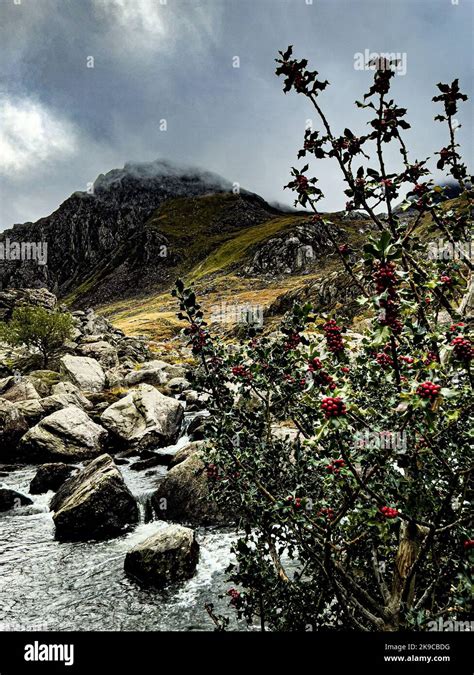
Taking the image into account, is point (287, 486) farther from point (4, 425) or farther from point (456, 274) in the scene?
point (4, 425)

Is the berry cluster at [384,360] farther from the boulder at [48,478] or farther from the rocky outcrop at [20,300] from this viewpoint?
the rocky outcrop at [20,300]

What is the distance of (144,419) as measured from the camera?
1113 inches

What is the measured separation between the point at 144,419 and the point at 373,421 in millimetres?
25017

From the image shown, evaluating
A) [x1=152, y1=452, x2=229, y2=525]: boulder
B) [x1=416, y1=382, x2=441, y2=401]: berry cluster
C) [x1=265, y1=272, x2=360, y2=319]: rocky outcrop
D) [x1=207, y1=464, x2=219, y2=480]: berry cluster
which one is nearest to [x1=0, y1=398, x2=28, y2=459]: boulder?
[x1=152, y1=452, x2=229, y2=525]: boulder

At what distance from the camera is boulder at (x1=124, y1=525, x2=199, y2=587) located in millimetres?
12734

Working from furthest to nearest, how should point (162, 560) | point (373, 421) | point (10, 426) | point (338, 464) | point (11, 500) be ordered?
point (10, 426) < point (11, 500) < point (162, 560) < point (373, 421) < point (338, 464)

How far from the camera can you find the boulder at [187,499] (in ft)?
55.2

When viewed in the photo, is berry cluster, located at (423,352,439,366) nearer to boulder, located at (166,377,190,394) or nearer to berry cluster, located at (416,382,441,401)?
berry cluster, located at (416,382,441,401)

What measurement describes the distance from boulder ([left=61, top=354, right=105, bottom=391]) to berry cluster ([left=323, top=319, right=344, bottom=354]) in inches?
1535

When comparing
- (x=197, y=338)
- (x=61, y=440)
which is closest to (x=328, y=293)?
(x=61, y=440)

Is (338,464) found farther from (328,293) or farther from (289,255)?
(289,255)

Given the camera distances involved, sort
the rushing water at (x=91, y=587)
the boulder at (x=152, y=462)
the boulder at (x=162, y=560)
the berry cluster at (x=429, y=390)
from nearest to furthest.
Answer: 1. the berry cluster at (x=429, y=390)
2. the rushing water at (x=91, y=587)
3. the boulder at (x=162, y=560)
4. the boulder at (x=152, y=462)

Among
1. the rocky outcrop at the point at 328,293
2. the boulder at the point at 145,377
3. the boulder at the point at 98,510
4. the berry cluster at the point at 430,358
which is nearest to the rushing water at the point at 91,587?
the boulder at the point at 98,510

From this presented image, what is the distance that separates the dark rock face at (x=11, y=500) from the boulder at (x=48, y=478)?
112 cm
